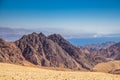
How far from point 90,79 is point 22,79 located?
10.2m

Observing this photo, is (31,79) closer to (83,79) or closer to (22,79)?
(22,79)

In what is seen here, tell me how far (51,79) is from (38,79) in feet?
6.12

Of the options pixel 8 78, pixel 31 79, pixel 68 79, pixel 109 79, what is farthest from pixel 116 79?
pixel 8 78

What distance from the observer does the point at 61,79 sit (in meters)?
35.2

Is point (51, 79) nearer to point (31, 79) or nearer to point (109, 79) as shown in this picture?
point (31, 79)

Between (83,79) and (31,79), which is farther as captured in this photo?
(83,79)

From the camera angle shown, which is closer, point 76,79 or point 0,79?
point 0,79

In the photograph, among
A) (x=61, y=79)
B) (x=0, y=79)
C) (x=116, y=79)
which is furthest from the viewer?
(x=116, y=79)

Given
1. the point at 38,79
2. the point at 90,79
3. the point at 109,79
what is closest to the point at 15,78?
the point at 38,79

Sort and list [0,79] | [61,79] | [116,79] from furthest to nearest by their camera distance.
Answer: [116,79] < [61,79] < [0,79]


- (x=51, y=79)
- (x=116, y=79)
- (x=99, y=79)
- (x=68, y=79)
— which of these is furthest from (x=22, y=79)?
(x=116, y=79)

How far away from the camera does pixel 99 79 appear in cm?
3684

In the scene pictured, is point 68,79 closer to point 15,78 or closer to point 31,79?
point 31,79

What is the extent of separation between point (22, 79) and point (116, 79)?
14.6 meters
